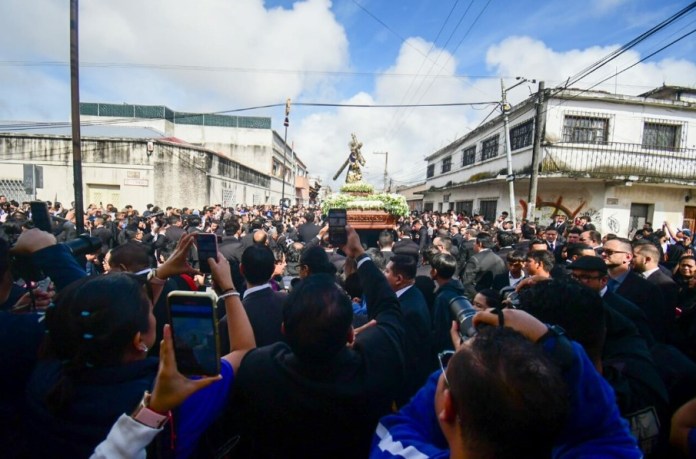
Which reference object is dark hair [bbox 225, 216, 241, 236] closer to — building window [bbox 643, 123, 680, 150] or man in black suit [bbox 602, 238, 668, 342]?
man in black suit [bbox 602, 238, 668, 342]

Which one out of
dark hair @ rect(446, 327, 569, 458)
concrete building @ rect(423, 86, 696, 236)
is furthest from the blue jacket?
concrete building @ rect(423, 86, 696, 236)

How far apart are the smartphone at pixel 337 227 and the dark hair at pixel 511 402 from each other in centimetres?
190

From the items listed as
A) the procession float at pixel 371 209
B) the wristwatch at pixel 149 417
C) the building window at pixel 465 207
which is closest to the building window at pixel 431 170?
the building window at pixel 465 207

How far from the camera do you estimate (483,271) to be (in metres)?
4.94

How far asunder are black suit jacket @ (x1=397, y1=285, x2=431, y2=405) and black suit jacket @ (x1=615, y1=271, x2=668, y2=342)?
234 centimetres

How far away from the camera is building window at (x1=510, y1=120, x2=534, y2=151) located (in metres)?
16.1

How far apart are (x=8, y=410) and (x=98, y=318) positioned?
76 centimetres

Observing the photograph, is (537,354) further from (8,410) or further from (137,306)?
(8,410)

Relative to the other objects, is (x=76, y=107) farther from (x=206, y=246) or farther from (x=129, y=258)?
(x=206, y=246)

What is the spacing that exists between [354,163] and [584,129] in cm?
1072

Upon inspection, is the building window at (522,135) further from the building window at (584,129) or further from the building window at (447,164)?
the building window at (447,164)

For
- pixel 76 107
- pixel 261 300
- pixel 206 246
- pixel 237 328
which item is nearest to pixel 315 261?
pixel 261 300

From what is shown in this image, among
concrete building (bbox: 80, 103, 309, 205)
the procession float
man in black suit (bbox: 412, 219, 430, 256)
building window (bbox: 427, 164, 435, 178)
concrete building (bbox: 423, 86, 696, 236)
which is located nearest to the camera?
the procession float

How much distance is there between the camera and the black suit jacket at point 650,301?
11.4 feet
